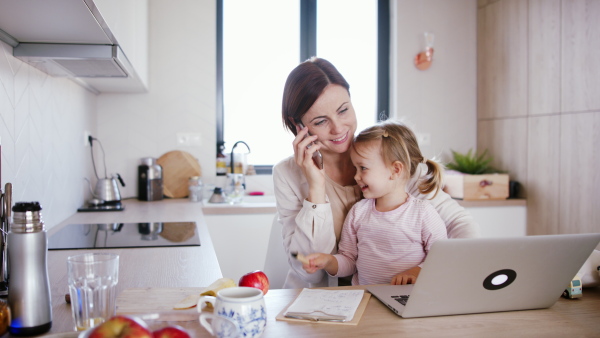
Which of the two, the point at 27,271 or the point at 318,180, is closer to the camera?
the point at 27,271

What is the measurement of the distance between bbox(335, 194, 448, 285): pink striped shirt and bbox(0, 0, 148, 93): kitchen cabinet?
960mm

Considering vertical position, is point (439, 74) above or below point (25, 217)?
above

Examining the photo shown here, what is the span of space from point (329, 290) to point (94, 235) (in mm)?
1109

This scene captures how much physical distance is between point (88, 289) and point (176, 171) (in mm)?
2311

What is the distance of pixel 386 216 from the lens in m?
1.53

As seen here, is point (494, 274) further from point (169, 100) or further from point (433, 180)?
point (169, 100)

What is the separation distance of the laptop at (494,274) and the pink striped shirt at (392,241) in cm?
47

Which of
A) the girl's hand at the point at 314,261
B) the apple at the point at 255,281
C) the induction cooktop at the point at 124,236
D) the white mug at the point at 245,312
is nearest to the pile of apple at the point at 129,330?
the white mug at the point at 245,312

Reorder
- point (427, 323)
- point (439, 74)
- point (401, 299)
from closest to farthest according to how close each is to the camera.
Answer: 1. point (427, 323)
2. point (401, 299)
3. point (439, 74)

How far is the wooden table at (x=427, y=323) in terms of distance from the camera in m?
0.87

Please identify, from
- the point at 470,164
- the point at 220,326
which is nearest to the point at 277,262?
the point at 220,326

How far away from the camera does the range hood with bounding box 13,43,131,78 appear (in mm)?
1615

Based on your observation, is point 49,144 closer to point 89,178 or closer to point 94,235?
point 94,235

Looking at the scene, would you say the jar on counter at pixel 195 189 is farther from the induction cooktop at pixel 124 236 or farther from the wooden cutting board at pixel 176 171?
the induction cooktop at pixel 124 236
